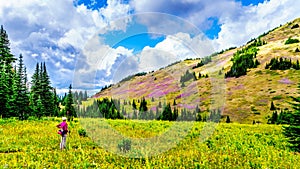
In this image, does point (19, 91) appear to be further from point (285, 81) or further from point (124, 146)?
point (285, 81)

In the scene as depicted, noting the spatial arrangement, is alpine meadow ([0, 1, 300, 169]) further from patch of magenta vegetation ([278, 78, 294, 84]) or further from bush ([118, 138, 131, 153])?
patch of magenta vegetation ([278, 78, 294, 84])

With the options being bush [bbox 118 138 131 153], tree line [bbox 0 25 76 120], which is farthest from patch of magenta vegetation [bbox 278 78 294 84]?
bush [bbox 118 138 131 153]

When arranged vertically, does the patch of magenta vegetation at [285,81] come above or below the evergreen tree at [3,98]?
above

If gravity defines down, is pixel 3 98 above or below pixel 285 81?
below

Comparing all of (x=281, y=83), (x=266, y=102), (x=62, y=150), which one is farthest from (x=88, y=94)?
(x=281, y=83)

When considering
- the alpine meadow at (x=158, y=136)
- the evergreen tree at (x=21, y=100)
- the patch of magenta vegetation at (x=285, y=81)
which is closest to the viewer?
the alpine meadow at (x=158, y=136)

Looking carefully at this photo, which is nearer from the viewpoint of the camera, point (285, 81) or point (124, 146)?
point (124, 146)

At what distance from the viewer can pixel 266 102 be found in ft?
256

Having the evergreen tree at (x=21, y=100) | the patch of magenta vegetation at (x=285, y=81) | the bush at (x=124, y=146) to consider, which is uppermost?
the patch of magenta vegetation at (x=285, y=81)

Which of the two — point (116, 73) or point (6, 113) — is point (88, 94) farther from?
point (6, 113)

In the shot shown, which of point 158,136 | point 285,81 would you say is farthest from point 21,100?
point 285,81

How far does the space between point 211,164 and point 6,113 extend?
38.4m

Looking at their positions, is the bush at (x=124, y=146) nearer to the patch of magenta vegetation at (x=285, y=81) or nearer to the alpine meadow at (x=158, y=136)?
the alpine meadow at (x=158, y=136)

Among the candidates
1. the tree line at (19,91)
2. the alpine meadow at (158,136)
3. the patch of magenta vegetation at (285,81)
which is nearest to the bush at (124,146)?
the alpine meadow at (158,136)
